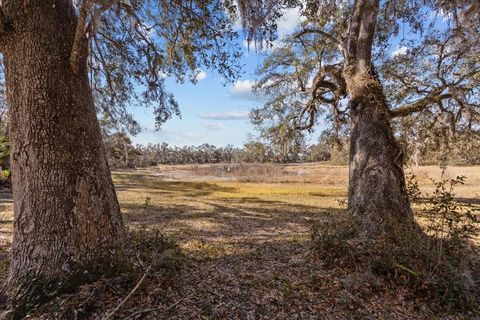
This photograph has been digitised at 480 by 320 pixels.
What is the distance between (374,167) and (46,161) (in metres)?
4.93

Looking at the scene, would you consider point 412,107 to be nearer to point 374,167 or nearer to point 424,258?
point 374,167

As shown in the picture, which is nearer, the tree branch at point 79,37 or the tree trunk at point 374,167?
the tree branch at point 79,37

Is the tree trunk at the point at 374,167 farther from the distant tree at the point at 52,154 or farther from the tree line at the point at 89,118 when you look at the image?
the distant tree at the point at 52,154

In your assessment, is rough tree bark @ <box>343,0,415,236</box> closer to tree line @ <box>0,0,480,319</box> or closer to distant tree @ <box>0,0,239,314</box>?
tree line @ <box>0,0,480,319</box>

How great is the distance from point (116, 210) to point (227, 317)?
65.1 inches

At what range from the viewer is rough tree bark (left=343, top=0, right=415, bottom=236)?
4.82m

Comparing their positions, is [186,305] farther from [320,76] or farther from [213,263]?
[320,76]

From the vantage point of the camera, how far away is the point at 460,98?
23.0 ft

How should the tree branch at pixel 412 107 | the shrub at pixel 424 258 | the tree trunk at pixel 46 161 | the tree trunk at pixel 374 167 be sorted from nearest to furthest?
the tree trunk at pixel 46 161 < the shrub at pixel 424 258 < the tree trunk at pixel 374 167 < the tree branch at pixel 412 107

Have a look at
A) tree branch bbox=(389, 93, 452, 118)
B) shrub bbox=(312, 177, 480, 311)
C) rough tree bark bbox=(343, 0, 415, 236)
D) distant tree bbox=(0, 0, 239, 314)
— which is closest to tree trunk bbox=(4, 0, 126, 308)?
distant tree bbox=(0, 0, 239, 314)

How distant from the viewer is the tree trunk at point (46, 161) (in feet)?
8.96

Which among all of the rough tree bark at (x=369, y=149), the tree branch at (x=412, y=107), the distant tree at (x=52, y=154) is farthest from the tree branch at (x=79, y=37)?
the tree branch at (x=412, y=107)

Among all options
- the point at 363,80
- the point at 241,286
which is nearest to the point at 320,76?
the point at 363,80

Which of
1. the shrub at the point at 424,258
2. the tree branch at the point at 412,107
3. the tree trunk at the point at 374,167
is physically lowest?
the shrub at the point at 424,258
